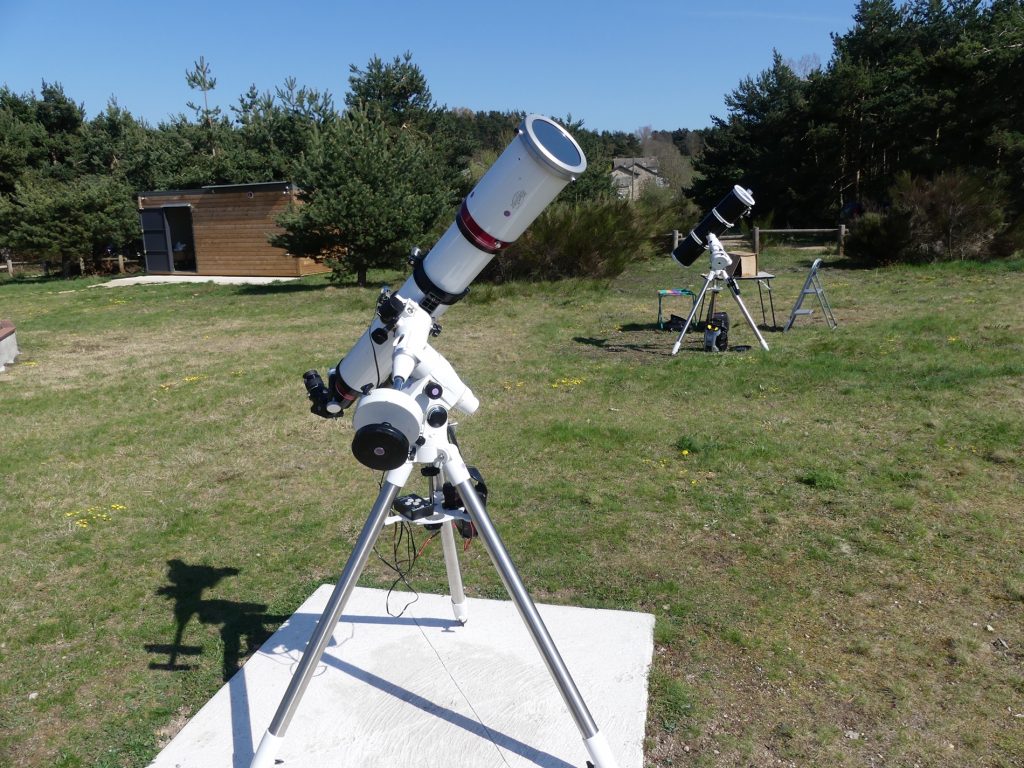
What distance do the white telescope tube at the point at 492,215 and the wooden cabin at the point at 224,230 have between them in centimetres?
1756

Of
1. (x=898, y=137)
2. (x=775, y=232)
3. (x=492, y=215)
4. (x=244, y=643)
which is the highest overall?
(x=898, y=137)

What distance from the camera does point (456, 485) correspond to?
2.37 meters

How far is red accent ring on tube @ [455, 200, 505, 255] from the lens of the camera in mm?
2275

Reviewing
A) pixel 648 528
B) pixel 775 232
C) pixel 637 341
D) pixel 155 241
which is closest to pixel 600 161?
pixel 775 232

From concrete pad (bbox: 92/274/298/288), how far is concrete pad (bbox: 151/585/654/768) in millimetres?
16155

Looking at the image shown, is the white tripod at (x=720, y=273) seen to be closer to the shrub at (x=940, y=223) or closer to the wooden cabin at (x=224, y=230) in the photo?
the shrub at (x=940, y=223)

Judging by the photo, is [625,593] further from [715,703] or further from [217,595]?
[217,595]

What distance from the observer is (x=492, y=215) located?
2232 mm

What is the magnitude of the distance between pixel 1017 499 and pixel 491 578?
9.83 ft

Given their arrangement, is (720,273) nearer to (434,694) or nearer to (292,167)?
(434,694)

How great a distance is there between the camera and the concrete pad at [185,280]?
1892 centimetres

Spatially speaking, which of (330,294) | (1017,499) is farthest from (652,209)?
(1017,499)

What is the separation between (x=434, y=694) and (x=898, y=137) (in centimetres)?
2532

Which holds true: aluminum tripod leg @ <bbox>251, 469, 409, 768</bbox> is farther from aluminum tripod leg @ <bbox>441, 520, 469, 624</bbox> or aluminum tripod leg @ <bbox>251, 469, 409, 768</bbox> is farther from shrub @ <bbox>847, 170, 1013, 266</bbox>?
shrub @ <bbox>847, 170, 1013, 266</bbox>
